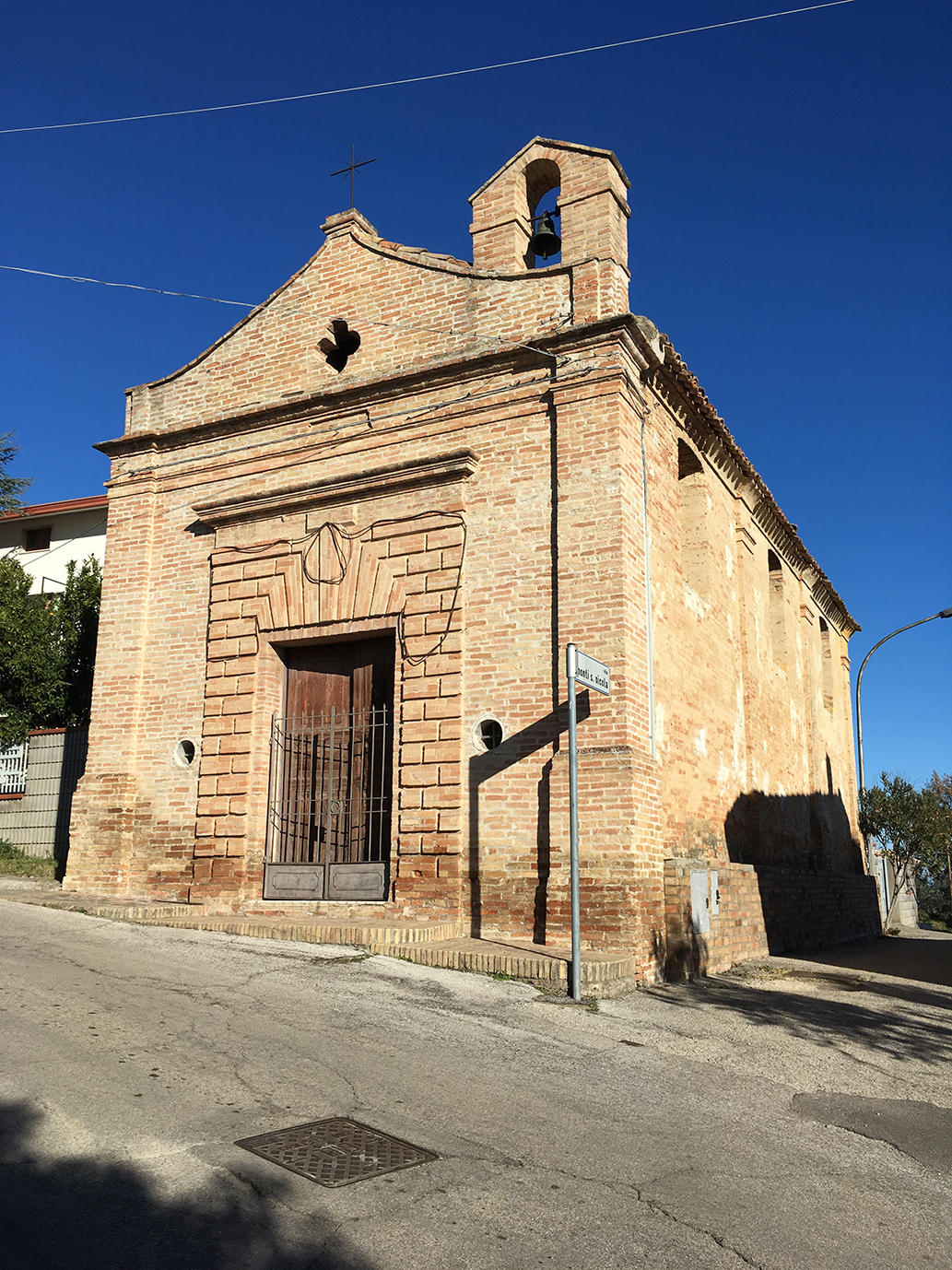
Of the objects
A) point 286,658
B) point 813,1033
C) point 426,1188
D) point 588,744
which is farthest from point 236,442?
point 426,1188

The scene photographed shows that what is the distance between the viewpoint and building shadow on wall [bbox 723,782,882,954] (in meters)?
13.0

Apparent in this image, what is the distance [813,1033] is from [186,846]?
719 cm

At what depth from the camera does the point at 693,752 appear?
11.6 m

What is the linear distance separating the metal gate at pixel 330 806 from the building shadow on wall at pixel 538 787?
3.77ft

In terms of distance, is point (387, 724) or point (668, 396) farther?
point (668, 396)

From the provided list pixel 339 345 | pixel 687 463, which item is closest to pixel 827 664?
pixel 687 463

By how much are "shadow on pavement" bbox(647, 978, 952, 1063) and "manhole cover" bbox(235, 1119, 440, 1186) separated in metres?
3.95

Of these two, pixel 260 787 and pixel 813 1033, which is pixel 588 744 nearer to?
pixel 813 1033

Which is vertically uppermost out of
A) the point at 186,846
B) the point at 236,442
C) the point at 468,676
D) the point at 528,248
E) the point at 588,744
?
the point at 528,248

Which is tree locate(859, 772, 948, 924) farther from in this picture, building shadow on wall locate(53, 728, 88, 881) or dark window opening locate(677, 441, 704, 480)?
building shadow on wall locate(53, 728, 88, 881)

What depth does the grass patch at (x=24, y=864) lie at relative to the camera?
13328 millimetres

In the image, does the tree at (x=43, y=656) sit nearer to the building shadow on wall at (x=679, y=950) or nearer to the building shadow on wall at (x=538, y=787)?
the building shadow on wall at (x=538, y=787)

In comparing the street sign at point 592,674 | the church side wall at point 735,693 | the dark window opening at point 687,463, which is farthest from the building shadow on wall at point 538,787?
the dark window opening at point 687,463

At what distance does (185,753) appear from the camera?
1198 cm
